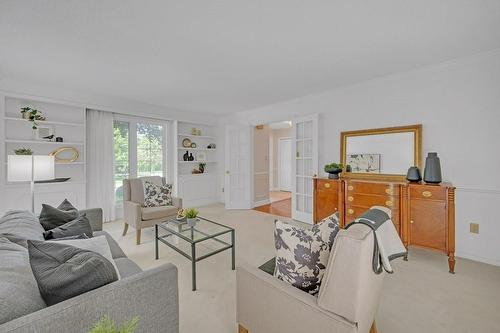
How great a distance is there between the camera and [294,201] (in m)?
4.59

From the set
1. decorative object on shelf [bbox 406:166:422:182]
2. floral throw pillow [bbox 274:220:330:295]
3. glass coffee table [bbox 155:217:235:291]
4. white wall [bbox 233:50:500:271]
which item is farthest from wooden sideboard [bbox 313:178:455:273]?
floral throw pillow [bbox 274:220:330:295]

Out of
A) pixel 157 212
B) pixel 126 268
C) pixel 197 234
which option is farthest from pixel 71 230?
pixel 157 212

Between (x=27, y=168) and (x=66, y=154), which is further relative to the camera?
(x=66, y=154)

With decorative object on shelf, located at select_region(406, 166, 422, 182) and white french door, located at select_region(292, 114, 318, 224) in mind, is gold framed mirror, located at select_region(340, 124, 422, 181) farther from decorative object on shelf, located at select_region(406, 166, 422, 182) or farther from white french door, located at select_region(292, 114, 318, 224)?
white french door, located at select_region(292, 114, 318, 224)

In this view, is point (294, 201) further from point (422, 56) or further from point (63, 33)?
point (63, 33)

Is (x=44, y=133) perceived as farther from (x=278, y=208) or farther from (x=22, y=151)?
(x=278, y=208)

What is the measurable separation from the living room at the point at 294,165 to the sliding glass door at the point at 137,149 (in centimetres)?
4

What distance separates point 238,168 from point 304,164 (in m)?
1.81

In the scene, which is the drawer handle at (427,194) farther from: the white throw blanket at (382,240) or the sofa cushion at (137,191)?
the sofa cushion at (137,191)

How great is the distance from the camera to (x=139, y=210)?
3211 millimetres

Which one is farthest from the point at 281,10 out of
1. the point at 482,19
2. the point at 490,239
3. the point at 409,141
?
the point at 490,239

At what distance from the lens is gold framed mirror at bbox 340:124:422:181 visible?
3.14 m

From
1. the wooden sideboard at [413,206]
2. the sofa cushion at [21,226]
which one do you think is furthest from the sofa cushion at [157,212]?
the wooden sideboard at [413,206]

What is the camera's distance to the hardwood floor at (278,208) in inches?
201
